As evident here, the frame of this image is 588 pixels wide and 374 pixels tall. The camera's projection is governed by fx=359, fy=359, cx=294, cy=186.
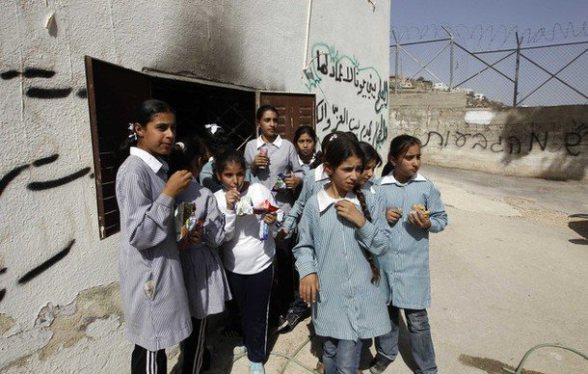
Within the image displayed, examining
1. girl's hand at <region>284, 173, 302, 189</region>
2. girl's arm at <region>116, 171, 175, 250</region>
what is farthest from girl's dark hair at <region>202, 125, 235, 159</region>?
girl's arm at <region>116, 171, 175, 250</region>

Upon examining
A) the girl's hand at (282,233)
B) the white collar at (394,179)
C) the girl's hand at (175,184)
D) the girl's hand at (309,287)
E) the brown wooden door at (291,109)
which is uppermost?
the brown wooden door at (291,109)

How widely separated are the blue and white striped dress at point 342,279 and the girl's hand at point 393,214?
0.99 ft

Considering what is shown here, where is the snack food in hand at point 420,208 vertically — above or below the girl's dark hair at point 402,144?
below

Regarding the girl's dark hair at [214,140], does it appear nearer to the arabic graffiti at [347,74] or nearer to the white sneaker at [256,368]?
the white sneaker at [256,368]

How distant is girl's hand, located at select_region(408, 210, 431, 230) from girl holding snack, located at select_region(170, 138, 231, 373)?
1.10 m

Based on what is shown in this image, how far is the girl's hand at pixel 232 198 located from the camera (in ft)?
6.69

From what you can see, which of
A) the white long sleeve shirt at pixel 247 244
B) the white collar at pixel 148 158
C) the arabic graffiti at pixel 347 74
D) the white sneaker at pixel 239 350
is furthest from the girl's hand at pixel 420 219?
the arabic graffiti at pixel 347 74

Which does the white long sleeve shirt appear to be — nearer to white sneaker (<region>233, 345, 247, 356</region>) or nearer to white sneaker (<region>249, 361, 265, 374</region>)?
white sneaker (<region>249, 361, 265, 374</region>)

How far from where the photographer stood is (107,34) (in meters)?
2.15

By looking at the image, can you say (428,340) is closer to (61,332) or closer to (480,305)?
(480,305)

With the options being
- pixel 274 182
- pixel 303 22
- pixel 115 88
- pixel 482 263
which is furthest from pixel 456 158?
pixel 115 88

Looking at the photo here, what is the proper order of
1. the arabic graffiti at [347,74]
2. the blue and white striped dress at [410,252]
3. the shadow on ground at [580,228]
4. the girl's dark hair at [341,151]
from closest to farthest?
the girl's dark hair at [341,151] < the blue and white striped dress at [410,252] < the arabic graffiti at [347,74] < the shadow on ground at [580,228]

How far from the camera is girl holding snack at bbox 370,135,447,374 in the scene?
220 cm

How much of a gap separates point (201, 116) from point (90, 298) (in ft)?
10.6
